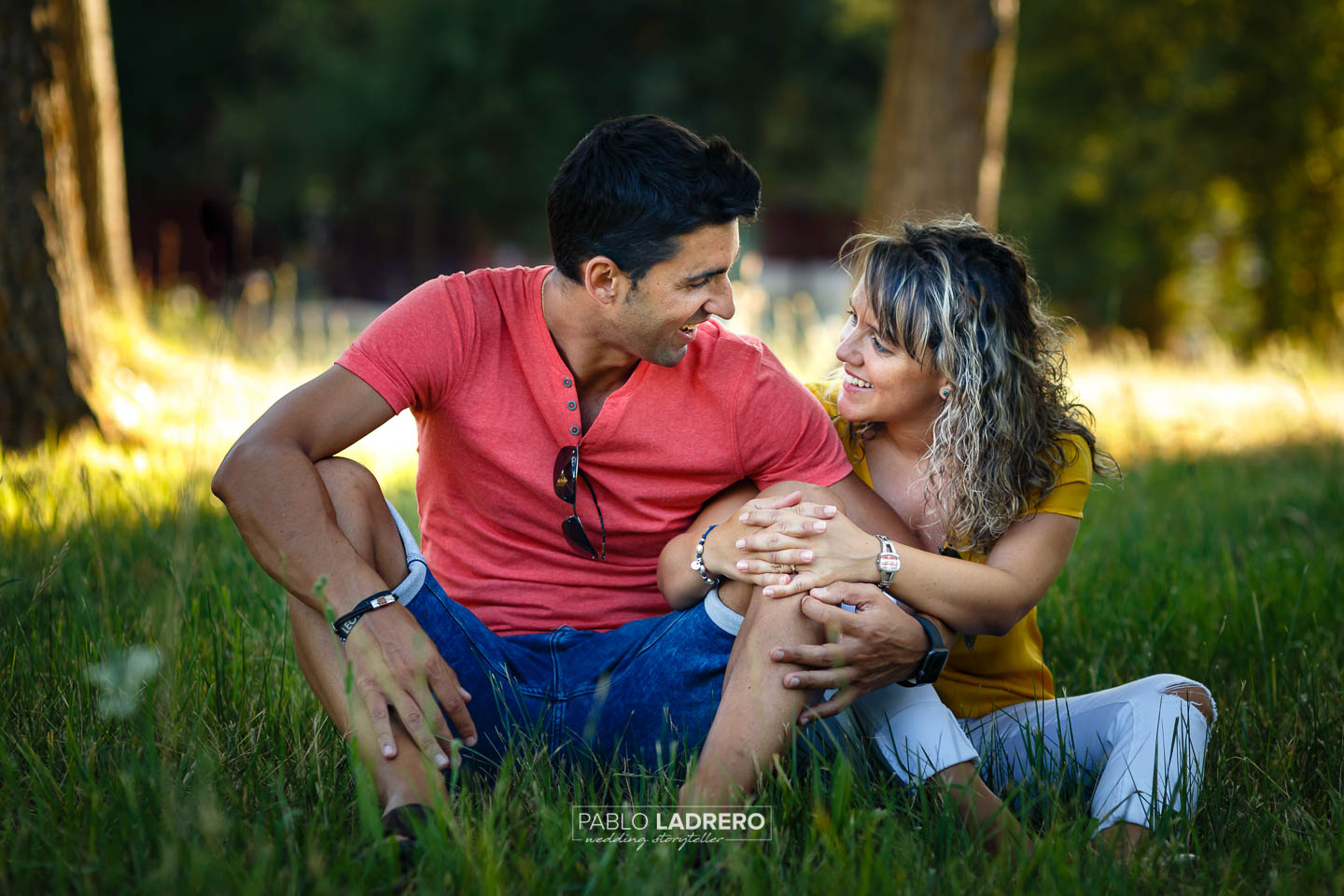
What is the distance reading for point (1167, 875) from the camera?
6.36ft

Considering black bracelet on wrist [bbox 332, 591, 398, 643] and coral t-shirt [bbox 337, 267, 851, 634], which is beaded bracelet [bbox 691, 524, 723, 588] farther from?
black bracelet on wrist [bbox 332, 591, 398, 643]

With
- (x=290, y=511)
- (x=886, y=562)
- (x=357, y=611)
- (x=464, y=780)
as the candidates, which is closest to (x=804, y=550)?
(x=886, y=562)

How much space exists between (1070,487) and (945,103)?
577cm

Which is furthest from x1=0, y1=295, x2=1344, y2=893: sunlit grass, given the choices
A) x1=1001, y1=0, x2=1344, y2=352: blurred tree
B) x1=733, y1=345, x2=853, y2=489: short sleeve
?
x1=1001, y1=0, x2=1344, y2=352: blurred tree

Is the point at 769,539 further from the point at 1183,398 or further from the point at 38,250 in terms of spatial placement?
the point at 1183,398

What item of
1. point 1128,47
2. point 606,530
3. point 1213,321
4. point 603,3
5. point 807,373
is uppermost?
point 603,3

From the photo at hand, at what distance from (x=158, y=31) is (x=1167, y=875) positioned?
28.0 metres

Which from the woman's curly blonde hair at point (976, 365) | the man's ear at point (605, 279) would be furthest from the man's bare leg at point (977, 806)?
the man's ear at point (605, 279)

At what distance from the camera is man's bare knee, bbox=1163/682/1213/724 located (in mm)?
2438

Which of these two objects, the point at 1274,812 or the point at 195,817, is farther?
the point at 1274,812

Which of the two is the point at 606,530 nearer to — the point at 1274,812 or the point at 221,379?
the point at 1274,812

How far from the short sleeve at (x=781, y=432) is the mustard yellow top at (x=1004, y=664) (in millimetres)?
351

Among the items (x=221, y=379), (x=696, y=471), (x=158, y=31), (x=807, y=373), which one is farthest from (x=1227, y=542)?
(x=158, y=31)

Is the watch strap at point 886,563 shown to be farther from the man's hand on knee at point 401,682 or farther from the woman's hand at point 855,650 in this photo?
the man's hand on knee at point 401,682
